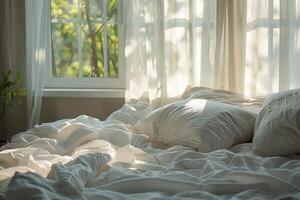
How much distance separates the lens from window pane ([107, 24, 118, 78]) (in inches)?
126

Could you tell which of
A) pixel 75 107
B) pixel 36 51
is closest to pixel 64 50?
pixel 36 51

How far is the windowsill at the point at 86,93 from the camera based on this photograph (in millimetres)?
3111

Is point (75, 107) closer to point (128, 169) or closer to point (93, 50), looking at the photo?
point (93, 50)

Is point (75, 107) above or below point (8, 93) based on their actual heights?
below

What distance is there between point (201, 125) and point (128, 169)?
0.50 metres

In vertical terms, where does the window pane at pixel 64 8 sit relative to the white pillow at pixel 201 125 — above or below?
above

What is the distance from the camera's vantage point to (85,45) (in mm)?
3236

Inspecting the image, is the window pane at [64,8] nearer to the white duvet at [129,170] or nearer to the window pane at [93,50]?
the window pane at [93,50]

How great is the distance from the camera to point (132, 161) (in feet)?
5.80

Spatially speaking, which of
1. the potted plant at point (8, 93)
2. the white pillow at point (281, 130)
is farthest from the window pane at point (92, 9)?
the white pillow at point (281, 130)

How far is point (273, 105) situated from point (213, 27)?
0.96 meters

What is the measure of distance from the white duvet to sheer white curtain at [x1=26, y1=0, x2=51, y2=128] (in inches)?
34.3

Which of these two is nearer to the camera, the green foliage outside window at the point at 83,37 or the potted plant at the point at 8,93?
the potted plant at the point at 8,93

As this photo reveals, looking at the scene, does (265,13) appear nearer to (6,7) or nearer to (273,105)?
(273,105)
